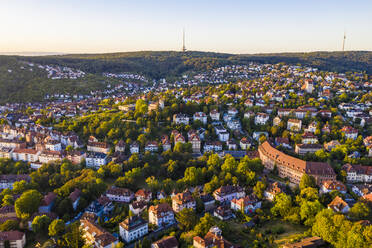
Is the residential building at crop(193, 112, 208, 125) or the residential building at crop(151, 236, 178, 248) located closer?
the residential building at crop(151, 236, 178, 248)

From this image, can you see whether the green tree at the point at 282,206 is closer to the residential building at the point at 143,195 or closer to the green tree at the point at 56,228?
the residential building at the point at 143,195

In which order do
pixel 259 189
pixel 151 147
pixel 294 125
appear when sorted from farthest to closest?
1. pixel 294 125
2. pixel 151 147
3. pixel 259 189

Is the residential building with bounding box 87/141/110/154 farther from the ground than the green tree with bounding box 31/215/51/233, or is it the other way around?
the residential building with bounding box 87/141/110/154

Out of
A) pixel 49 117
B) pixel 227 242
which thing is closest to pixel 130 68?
pixel 49 117

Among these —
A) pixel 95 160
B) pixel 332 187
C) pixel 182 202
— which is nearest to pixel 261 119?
pixel 332 187

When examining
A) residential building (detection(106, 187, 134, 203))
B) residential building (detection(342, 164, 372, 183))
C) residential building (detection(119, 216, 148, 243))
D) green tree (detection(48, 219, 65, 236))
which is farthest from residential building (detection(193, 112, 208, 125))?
green tree (detection(48, 219, 65, 236))

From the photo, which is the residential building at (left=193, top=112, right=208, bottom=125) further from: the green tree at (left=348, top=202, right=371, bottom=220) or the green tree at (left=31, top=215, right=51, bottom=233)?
the green tree at (left=31, top=215, right=51, bottom=233)

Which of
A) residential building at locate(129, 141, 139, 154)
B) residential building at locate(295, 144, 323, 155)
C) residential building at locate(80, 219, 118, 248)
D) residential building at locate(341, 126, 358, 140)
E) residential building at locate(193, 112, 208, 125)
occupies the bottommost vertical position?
residential building at locate(80, 219, 118, 248)

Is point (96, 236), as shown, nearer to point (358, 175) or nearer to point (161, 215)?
point (161, 215)
